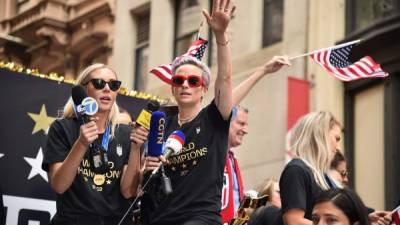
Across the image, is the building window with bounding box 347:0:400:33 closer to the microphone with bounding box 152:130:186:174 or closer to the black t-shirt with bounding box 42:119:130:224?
the black t-shirt with bounding box 42:119:130:224

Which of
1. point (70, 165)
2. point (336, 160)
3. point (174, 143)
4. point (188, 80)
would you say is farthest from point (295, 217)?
point (70, 165)

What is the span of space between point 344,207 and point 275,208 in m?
1.92

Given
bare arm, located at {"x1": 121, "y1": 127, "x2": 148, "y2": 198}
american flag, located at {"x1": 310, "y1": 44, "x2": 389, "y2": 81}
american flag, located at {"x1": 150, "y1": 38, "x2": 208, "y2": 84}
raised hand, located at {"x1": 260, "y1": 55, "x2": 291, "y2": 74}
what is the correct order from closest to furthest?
bare arm, located at {"x1": 121, "y1": 127, "x2": 148, "y2": 198}, raised hand, located at {"x1": 260, "y1": 55, "x2": 291, "y2": 74}, american flag, located at {"x1": 150, "y1": 38, "x2": 208, "y2": 84}, american flag, located at {"x1": 310, "y1": 44, "x2": 389, "y2": 81}

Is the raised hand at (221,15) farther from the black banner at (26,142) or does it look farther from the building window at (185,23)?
the building window at (185,23)

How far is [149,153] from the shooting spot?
554 cm

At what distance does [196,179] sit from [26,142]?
9.97ft

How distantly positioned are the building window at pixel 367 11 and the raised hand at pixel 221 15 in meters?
10.1

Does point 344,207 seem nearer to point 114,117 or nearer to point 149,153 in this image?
point 149,153

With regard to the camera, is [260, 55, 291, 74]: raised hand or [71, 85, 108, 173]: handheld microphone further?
[260, 55, 291, 74]: raised hand

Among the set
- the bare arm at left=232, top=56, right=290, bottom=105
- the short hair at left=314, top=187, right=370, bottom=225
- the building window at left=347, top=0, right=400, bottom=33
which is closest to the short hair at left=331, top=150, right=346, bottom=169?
the bare arm at left=232, top=56, right=290, bottom=105

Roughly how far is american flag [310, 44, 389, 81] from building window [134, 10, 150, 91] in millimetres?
14753

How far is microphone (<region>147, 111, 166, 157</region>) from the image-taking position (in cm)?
546

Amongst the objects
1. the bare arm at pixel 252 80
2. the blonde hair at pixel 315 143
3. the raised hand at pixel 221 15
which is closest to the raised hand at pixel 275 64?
the bare arm at pixel 252 80

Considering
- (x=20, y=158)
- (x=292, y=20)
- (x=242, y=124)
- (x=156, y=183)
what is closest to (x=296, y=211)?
(x=156, y=183)
